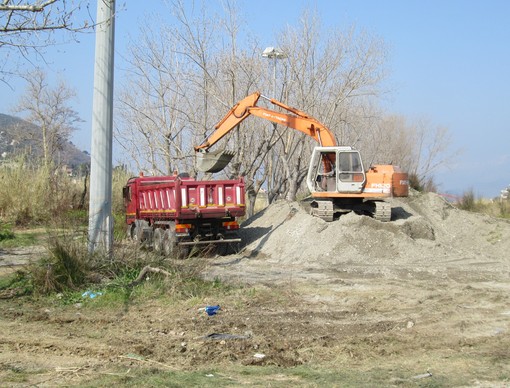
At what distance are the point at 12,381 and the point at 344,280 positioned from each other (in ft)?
29.8

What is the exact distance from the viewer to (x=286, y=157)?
28.7m

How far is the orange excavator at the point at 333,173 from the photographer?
2156 centimetres

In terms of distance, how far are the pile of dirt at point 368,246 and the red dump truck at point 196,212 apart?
3.20ft

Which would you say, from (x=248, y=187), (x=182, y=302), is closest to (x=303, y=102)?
(x=248, y=187)

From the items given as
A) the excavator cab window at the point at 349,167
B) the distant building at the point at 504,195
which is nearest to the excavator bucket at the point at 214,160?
the excavator cab window at the point at 349,167

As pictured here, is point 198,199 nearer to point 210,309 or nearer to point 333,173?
point 333,173

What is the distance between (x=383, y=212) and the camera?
21.8m

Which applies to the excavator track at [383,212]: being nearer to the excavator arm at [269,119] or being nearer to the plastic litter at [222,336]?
the excavator arm at [269,119]

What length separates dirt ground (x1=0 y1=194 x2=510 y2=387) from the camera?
7.02 meters

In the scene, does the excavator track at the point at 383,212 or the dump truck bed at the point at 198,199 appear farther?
the excavator track at the point at 383,212

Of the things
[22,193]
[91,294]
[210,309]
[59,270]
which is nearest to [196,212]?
[59,270]

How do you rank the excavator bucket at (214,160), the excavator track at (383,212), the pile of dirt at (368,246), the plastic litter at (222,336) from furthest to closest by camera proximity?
the excavator bucket at (214,160)
the excavator track at (383,212)
the pile of dirt at (368,246)
the plastic litter at (222,336)

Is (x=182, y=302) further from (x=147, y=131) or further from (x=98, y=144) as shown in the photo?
(x=147, y=131)

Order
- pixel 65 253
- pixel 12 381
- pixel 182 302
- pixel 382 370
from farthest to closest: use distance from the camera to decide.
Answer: pixel 65 253 < pixel 182 302 < pixel 382 370 < pixel 12 381
